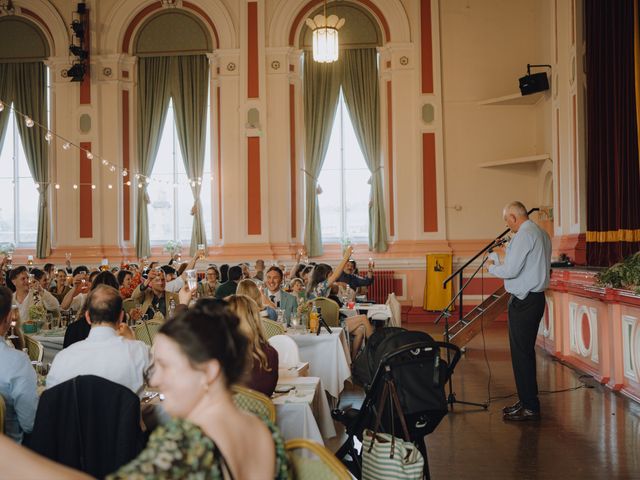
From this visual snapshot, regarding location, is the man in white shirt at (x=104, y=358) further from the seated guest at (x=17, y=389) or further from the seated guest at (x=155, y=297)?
the seated guest at (x=155, y=297)

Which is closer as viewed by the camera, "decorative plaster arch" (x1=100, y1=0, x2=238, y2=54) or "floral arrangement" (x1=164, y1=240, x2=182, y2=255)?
"decorative plaster arch" (x1=100, y1=0, x2=238, y2=54)

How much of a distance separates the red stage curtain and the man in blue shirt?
9.34 ft

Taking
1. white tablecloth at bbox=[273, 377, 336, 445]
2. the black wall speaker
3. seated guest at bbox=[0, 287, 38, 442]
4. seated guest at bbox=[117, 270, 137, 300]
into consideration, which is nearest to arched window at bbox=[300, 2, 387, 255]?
the black wall speaker

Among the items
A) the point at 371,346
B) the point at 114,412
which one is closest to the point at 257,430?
the point at 114,412

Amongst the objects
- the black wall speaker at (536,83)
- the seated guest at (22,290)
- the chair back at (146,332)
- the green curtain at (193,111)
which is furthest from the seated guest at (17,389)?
the green curtain at (193,111)

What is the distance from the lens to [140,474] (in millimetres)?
1411

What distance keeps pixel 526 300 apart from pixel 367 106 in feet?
28.5

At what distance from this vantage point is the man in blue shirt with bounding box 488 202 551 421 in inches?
228

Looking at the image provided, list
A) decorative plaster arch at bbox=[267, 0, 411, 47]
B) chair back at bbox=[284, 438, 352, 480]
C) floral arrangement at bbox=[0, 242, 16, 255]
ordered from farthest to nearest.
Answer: floral arrangement at bbox=[0, 242, 16, 255]
decorative plaster arch at bbox=[267, 0, 411, 47]
chair back at bbox=[284, 438, 352, 480]

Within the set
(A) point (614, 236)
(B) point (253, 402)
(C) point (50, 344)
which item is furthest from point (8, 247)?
(B) point (253, 402)

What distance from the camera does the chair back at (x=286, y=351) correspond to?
192 inches

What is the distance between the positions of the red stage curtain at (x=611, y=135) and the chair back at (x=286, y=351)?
16.2ft

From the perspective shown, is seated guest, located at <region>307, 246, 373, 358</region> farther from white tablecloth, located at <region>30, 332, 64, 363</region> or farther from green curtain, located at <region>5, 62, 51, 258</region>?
green curtain, located at <region>5, 62, 51, 258</region>

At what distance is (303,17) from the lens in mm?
13977
